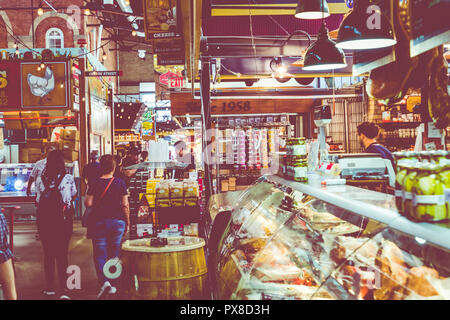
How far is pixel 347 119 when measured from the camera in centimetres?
1484

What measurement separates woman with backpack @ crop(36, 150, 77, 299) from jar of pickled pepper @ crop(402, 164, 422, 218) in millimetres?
5085

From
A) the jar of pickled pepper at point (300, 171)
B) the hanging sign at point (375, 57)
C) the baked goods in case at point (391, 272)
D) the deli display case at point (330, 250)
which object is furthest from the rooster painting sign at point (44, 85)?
the baked goods in case at point (391, 272)

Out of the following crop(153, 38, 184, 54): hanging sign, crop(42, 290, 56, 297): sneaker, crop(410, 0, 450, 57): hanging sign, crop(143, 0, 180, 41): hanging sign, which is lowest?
crop(42, 290, 56, 297): sneaker

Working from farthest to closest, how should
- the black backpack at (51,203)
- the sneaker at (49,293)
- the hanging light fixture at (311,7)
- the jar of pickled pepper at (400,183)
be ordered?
the black backpack at (51,203) → the sneaker at (49,293) → the hanging light fixture at (311,7) → the jar of pickled pepper at (400,183)

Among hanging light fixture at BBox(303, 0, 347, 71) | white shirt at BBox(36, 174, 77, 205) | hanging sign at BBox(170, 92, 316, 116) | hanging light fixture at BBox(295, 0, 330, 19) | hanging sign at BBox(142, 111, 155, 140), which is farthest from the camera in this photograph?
hanging sign at BBox(142, 111, 155, 140)

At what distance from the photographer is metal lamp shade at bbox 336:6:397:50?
2912mm

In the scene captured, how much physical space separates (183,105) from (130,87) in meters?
25.6

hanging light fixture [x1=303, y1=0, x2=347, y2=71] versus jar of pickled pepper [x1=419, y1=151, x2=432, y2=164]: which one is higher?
hanging light fixture [x1=303, y1=0, x2=347, y2=71]

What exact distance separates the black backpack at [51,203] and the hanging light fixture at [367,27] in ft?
14.7

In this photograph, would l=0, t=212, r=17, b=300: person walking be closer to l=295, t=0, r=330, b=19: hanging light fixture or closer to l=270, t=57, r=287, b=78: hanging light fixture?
l=295, t=0, r=330, b=19: hanging light fixture

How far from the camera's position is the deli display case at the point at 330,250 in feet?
6.99

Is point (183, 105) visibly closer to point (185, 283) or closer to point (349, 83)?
point (349, 83)

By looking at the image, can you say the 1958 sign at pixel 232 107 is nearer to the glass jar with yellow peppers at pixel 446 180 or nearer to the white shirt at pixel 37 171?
the white shirt at pixel 37 171

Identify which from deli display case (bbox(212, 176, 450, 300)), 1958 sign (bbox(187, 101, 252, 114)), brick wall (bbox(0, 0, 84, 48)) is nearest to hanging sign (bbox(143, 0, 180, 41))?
deli display case (bbox(212, 176, 450, 300))
